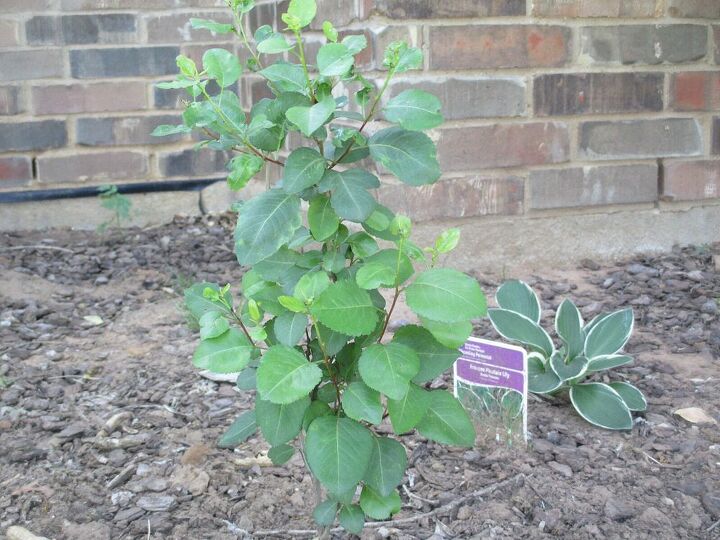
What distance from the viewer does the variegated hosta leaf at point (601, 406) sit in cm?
223

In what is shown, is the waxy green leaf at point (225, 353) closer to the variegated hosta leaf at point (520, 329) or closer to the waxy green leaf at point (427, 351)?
the waxy green leaf at point (427, 351)

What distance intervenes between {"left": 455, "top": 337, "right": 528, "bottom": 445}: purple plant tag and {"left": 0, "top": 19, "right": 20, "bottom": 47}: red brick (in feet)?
11.6

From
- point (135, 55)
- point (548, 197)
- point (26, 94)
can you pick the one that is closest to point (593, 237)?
point (548, 197)

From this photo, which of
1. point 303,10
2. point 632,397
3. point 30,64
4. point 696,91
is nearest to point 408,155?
point 303,10

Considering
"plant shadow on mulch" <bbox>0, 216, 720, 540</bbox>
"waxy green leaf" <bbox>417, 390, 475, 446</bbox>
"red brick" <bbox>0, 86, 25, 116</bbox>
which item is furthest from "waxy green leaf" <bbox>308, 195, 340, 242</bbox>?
"red brick" <bbox>0, 86, 25, 116</bbox>

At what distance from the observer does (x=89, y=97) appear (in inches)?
190

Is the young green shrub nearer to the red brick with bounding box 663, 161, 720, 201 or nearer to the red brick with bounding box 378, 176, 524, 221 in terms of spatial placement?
the red brick with bounding box 378, 176, 524, 221

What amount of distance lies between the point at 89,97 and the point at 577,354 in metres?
3.38

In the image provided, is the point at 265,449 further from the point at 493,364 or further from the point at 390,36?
the point at 390,36

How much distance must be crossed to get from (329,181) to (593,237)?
94.0 inches

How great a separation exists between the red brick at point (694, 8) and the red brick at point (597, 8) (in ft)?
0.20

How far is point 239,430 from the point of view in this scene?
1.68 meters

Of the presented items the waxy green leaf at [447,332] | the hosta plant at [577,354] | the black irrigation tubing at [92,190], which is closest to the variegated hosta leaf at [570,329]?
the hosta plant at [577,354]

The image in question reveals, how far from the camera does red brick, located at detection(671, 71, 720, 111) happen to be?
3613mm
